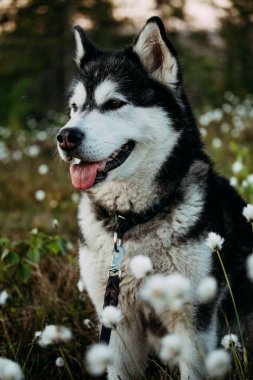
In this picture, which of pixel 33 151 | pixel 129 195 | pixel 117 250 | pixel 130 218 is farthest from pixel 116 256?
Result: pixel 33 151

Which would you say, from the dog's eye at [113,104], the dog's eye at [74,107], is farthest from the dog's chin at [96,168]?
the dog's eye at [74,107]

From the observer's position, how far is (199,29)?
22797 millimetres

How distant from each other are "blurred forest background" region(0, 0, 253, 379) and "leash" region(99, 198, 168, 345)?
47cm

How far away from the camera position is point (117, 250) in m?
2.88

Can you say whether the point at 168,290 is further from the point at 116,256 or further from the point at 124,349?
the point at 124,349

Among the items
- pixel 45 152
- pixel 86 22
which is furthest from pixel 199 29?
pixel 45 152

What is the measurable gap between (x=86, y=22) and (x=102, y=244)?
2125 cm

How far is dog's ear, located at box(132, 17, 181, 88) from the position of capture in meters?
3.14

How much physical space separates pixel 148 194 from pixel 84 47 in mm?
1332

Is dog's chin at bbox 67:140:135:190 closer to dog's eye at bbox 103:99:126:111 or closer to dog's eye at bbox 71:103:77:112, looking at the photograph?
dog's eye at bbox 103:99:126:111

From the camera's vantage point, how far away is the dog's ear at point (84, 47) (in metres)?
3.60

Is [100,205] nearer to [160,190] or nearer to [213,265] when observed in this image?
[160,190]

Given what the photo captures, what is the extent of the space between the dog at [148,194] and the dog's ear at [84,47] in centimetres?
27

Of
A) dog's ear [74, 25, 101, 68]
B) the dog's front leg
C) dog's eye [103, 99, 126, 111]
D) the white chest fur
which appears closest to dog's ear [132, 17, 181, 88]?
dog's eye [103, 99, 126, 111]
